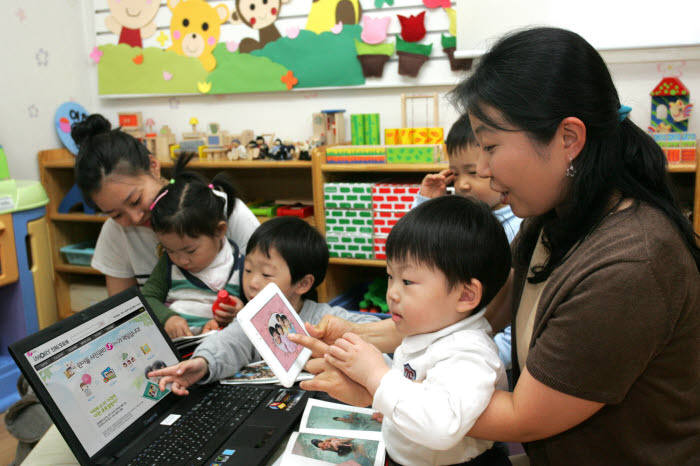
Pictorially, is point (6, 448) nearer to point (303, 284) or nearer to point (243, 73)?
point (303, 284)

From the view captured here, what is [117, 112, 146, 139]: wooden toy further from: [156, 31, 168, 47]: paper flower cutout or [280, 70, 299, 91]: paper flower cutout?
[280, 70, 299, 91]: paper flower cutout

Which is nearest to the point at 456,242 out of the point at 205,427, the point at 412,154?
the point at 205,427

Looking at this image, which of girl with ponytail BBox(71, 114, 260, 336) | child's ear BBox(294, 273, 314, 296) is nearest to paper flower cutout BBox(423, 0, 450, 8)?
girl with ponytail BBox(71, 114, 260, 336)

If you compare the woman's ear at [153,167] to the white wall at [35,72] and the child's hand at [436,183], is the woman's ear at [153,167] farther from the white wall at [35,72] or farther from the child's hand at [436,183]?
the white wall at [35,72]

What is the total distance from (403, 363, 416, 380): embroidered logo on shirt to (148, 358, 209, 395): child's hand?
492 millimetres

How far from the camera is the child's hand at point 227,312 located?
5.47 feet

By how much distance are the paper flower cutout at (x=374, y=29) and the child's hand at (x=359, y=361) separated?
2315 millimetres

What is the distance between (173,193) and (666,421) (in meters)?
1.49

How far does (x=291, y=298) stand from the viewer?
5.49ft

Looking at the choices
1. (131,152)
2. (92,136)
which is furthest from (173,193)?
(92,136)

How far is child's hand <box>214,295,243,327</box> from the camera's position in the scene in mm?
1667

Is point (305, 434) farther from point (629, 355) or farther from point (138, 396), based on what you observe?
point (629, 355)

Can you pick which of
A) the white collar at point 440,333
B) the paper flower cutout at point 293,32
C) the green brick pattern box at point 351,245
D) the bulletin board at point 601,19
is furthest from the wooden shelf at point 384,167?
the white collar at point 440,333

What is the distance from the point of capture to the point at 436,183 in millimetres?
2111
